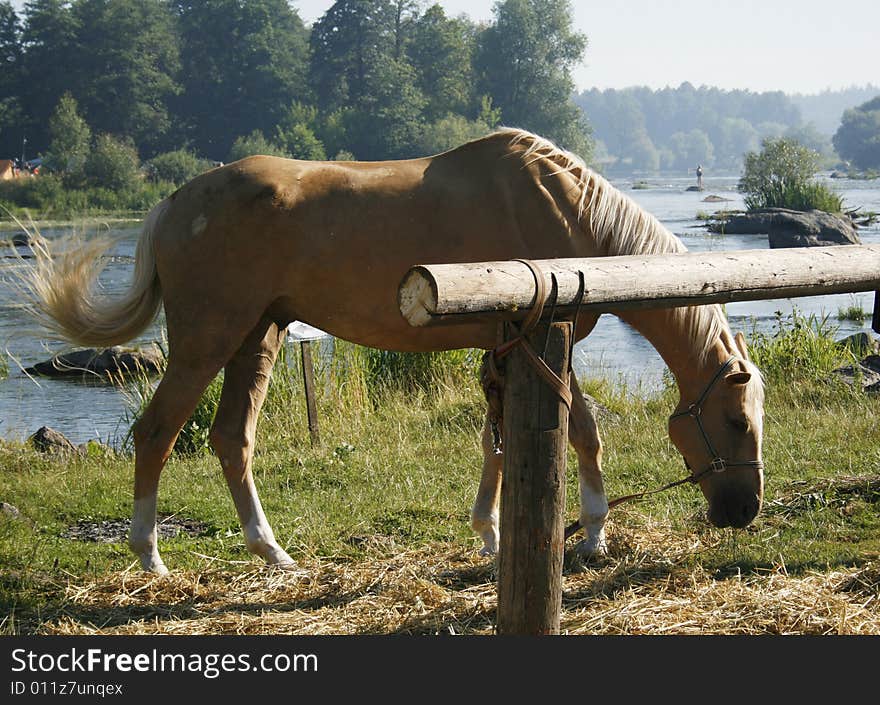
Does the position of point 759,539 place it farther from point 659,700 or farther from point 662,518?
point 659,700

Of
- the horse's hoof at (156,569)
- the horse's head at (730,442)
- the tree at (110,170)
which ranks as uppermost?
the tree at (110,170)

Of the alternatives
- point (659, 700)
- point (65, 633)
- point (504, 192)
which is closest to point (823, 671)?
point (659, 700)

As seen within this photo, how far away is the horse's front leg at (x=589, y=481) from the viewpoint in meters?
4.29

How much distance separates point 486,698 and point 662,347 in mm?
1857

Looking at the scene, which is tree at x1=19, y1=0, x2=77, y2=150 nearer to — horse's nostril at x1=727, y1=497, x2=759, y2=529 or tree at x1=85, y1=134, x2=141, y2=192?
tree at x1=85, y1=134, x2=141, y2=192

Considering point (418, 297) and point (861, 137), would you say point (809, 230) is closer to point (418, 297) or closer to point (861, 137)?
point (418, 297)

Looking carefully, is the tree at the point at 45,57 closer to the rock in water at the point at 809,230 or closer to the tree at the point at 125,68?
the tree at the point at 125,68

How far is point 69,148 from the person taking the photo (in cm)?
5184

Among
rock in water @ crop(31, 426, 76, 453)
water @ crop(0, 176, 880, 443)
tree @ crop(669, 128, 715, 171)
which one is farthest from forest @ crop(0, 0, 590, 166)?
tree @ crop(669, 128, 715, 171)

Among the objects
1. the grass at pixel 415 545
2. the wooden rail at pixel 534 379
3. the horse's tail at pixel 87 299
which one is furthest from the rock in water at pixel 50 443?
the wooden rail at pixel 534 379

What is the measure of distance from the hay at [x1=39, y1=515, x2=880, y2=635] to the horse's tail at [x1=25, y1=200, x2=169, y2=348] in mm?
1107

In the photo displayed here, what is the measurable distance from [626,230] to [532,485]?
176cm

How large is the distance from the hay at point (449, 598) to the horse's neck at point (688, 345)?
777 mm

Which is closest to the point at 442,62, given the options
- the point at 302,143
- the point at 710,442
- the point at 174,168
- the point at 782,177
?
the point at 302,143
